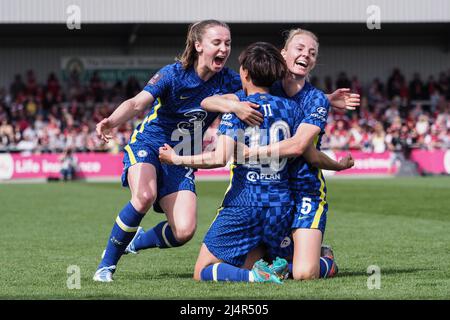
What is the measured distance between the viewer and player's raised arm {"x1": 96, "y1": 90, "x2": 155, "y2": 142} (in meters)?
6.53

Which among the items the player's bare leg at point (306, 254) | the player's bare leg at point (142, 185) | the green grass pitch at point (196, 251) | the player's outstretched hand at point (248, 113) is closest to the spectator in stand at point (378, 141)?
the green grass pitch at point (196, 251)

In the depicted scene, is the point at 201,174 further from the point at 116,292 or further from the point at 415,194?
the point at 116,292

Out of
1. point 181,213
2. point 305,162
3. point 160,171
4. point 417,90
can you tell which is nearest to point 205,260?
point 181,213

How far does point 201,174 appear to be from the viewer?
29.2 m

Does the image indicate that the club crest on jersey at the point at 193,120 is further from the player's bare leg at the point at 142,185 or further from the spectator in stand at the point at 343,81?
the spectator in stand at the point at 343,81

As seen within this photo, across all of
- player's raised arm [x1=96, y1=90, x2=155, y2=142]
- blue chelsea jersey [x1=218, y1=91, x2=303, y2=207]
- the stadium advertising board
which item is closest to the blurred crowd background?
the stadium advertising board

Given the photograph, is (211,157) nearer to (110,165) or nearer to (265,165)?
(265,165)

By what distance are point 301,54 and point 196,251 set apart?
3334 millimetres

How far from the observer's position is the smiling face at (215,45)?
6910 millimetres

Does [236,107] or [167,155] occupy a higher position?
[236,107]

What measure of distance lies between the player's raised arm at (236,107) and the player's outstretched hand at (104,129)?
0.75 metres

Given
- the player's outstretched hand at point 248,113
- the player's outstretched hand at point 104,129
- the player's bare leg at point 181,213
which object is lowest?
the player's bare leg at point 181,213

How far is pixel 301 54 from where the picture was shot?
22.4ft
